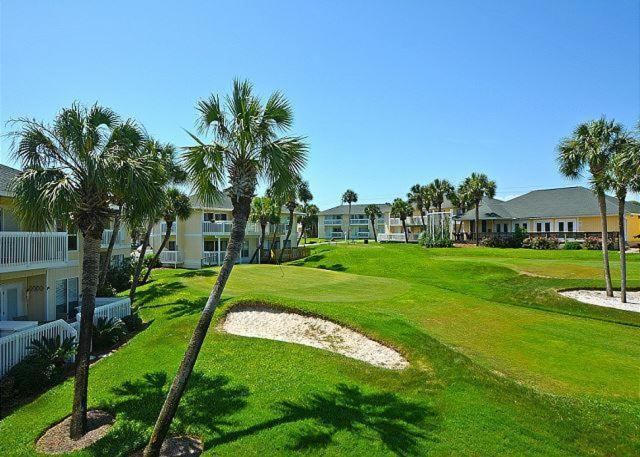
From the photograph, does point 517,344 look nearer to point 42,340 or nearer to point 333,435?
point 333,435

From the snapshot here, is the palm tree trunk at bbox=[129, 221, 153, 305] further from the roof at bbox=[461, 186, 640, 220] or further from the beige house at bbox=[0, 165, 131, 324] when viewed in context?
the roof at bbox=[461, 186, 640, 220]

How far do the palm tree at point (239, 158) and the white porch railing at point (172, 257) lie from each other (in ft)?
122

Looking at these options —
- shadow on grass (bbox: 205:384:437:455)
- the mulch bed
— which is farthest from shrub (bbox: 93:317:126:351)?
shadow on grass (bbox: 205:384:437:455)

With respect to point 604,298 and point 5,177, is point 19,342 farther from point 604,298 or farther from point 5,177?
point 604,298

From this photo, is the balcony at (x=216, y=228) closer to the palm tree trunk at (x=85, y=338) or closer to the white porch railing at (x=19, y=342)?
the white porch railing at (x=19, y=342)

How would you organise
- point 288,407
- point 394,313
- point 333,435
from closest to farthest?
point 333,435
point 288,407
point 394,313

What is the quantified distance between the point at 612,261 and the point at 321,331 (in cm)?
3417

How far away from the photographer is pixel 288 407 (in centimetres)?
968

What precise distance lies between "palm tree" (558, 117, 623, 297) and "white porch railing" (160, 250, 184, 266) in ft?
120

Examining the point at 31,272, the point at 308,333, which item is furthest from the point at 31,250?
the point at 308,333

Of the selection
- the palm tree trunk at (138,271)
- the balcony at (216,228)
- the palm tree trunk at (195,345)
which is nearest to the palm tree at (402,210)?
the balcony at (216,228)

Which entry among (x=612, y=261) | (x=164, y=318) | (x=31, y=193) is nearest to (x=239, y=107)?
(x=31, y=193)

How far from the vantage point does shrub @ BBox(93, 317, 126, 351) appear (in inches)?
641

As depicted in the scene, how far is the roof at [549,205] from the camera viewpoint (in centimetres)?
5500
